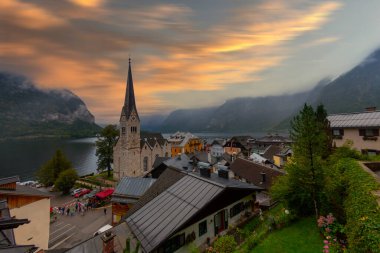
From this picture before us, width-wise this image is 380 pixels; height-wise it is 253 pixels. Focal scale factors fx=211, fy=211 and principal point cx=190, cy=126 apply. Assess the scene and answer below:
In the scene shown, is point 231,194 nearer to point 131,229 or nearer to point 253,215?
point 253,215

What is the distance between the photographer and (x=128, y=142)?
60406mm

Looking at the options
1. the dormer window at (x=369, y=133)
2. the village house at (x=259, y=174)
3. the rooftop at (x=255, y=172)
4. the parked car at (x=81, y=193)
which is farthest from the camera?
the parked car at (x=81, y=193)

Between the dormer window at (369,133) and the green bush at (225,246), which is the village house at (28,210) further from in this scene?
the dormer window at (369,133)

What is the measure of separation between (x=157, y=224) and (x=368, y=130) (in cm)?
2941

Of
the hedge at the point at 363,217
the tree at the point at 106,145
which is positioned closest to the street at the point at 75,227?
the hedge at the point at 363,217

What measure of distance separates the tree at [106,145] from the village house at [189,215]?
5100 centimetres

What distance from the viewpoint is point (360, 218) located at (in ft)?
28.5

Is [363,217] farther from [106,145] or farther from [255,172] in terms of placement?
[106,145]

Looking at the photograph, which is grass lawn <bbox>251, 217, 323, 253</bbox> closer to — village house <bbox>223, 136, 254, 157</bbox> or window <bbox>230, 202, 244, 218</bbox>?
window <bbox>230, 202, 244, 218</bbox>

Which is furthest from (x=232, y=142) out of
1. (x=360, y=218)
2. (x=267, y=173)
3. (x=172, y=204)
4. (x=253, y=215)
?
(x=360, y=218)

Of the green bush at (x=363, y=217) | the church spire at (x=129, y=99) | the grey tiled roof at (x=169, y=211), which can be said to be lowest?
the grey tiled roof at (x=169, y=211)

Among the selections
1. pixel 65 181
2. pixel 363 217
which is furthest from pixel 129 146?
pixel 363 217

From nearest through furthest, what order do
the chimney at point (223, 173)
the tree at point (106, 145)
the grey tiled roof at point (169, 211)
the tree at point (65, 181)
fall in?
1. the grey tiled roof at point (169, 211)
2. the chimney at point (223, 173)
3. the tree at point (65, 181)
4. the tree at point (106, 145)

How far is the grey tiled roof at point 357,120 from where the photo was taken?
27147 millimetres
